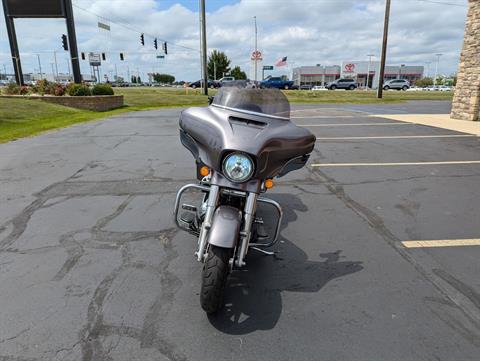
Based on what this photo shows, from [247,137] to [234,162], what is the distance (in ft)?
0.67

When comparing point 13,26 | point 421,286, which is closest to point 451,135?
point 421,286

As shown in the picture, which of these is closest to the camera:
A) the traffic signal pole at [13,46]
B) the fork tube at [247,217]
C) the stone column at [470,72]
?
the fork tube at [247,217]

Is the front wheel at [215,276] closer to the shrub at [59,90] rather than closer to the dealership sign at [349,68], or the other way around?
the shrub at [59,90]

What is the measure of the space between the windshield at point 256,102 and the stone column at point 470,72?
48.3ft

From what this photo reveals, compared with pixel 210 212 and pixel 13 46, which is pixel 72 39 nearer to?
pixel 13 46

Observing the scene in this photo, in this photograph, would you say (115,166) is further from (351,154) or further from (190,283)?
(351,154)

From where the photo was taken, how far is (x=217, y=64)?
69750 millimetres

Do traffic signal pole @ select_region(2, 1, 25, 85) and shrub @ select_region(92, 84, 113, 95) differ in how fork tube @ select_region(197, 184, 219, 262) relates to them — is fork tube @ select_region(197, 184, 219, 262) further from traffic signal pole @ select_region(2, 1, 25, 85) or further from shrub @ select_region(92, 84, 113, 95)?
traffic signal pole @ select_region(2, 1, 25, 85)

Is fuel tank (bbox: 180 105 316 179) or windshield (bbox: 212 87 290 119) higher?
windshield (bbox: 212 87 290 119)

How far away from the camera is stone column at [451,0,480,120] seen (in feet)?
46.4

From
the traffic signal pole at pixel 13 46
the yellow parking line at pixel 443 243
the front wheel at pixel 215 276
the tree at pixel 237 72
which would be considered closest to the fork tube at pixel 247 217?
the front wheel at pixel 215 276

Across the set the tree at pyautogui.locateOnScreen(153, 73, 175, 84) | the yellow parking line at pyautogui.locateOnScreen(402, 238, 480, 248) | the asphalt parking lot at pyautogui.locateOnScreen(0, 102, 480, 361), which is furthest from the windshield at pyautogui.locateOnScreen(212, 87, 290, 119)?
the tree at pyautogui.locateOnScreen(153, 73, 175, 84)

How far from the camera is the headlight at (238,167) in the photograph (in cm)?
248

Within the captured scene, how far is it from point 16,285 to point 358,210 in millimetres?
3918
